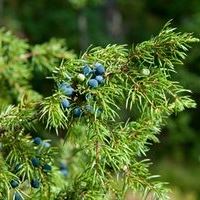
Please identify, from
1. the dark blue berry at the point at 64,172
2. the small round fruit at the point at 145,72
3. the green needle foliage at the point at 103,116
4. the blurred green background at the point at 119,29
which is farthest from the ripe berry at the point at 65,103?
the blurred green background at the point at 119,29

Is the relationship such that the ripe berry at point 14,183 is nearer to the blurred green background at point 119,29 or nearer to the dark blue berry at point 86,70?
the dark blue berry at point 86,70

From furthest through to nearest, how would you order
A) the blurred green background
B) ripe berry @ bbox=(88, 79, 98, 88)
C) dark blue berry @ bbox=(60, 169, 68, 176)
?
the blurred green background → dark blue berry @ bbox=(60, 169, 68, 176) → ripe berry @ bbox=(88, 79, 98, 88)

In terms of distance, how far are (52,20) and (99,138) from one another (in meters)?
9.18

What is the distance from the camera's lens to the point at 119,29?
1038 centimetres

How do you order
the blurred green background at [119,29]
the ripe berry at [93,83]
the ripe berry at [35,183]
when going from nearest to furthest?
1. the ripe berry at [93,83]
2. the ripe berry at [35,183]
3. the blurred green background at [119,29]

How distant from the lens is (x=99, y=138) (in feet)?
4.58

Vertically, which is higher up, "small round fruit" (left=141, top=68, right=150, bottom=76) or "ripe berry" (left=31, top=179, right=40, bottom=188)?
"small round fruit" (left=141, top=68, right=150, bottom=76)

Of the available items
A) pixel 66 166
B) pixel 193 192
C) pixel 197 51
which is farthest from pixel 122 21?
pixel 66 166

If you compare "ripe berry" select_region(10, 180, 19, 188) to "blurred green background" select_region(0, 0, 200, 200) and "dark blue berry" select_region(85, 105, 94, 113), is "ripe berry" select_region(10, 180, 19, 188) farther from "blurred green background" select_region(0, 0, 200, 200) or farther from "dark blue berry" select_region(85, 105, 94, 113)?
"blurred green background" select_region(0, 0, 200, 200)

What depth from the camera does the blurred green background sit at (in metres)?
9.11

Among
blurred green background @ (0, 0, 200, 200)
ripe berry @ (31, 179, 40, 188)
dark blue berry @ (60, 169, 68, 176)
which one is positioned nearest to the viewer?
ripe berry @ (31, 179, 40, 188)

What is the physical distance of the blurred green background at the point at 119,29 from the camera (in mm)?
9109

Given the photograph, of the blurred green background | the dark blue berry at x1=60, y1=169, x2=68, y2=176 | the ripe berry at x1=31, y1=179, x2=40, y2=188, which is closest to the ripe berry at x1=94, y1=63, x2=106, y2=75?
the ripe berry at x1=31, y1=179, x2=40, y2=188

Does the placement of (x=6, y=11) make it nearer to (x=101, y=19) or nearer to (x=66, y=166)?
(x=101, y=19)
